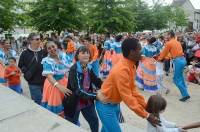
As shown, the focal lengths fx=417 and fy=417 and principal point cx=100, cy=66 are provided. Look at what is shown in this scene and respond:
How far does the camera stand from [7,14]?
20344mm

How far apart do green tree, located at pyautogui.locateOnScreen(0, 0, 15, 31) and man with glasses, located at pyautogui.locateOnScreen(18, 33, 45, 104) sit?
13.0 m

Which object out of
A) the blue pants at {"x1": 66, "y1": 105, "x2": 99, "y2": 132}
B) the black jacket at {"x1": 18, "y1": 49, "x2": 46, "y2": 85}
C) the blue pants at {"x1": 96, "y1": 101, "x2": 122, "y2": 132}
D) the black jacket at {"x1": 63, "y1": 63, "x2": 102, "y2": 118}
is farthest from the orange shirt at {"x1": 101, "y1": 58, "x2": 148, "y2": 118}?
the black jacket at {"x1": 18, "y1": 49, "x2": 46, "y2": 85}

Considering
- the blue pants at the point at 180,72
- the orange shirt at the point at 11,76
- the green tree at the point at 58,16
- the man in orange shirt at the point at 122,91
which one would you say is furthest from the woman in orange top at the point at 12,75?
the green tree at the point at 58,16

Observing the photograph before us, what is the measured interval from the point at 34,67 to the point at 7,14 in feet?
45.6

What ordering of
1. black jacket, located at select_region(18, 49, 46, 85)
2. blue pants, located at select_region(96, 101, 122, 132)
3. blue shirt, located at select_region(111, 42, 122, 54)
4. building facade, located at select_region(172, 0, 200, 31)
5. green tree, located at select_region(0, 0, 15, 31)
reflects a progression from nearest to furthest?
blue pants, located at select_region(96, 101, 122, 132), black jacket, located at select_region(18, 49, 46, 85), blue shirt, located at select_region(111, 42, 122, 54), green tree, located at select_region(0, 0, 15, 31), building facade, located at select_region(172, 0, 200, 31)

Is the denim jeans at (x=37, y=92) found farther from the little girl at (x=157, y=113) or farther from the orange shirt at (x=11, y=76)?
the little girl at (x=157, y=113)

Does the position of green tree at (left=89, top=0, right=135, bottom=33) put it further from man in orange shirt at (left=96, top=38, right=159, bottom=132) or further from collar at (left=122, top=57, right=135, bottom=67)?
collar at (left=122, top=57, right=135, bottom=67)

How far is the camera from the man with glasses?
713cm

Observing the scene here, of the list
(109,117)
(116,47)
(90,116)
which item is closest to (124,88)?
(109,117)

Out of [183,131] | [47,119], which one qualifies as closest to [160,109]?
[183,131]

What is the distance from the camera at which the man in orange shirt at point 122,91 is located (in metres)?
4.46

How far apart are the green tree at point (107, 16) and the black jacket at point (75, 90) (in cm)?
2347

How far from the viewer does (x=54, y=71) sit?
251 inches

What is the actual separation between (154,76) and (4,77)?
4923 millimetres
